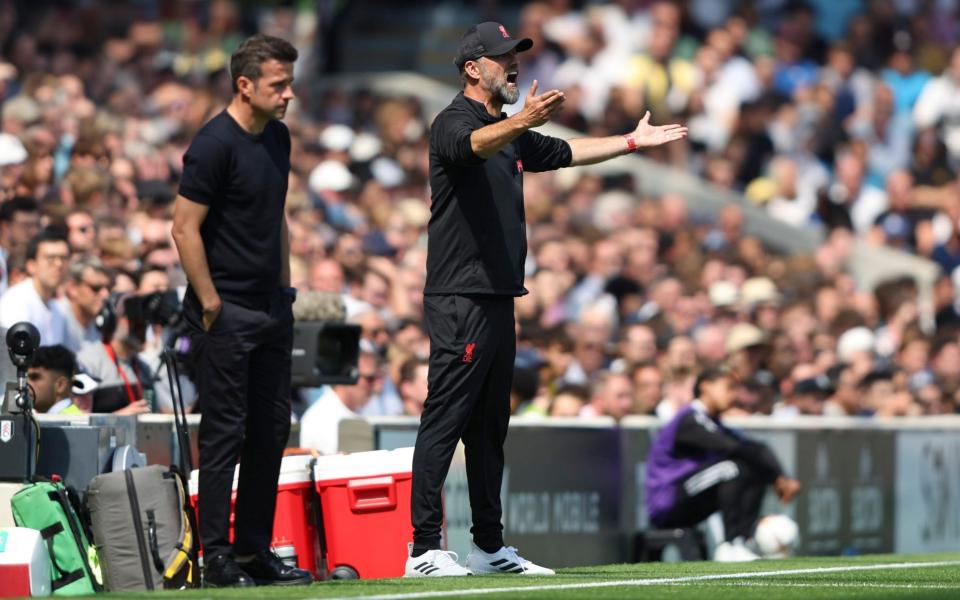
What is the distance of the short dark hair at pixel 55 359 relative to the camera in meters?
10.3

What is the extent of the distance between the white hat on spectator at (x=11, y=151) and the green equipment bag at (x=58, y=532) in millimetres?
5047

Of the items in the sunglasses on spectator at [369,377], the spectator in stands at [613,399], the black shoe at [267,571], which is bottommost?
the black shoe at [267,571]

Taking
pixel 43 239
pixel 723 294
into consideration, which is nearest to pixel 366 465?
pixel 43 239

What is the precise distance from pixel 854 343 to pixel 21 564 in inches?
427

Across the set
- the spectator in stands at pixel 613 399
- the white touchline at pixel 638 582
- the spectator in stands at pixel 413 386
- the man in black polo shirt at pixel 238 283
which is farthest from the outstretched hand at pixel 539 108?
the spectator in stands at pixel 613 399

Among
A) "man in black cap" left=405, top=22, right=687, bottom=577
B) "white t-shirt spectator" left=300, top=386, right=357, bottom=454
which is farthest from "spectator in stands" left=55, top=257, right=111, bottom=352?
"man in black cap" left=405, top=22, right=687, bottom=577

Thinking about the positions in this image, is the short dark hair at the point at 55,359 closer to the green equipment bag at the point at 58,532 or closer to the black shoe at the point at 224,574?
the green equipment bag at the point at 58,532

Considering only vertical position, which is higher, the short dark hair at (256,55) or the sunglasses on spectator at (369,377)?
the short dark hair at (256,55)

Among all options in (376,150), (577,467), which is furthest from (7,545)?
(376,150)

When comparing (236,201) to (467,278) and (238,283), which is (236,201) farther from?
(467,278)

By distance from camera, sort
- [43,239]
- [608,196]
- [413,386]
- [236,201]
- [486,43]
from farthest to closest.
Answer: [608,196] < [413,386] < [43,239] < [486,43] < [236,201]

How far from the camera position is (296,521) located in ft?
32.6

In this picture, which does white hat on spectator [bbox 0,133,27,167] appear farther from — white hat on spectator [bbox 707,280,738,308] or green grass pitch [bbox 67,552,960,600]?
white hat on spectator [bbox 707,280,738,308]

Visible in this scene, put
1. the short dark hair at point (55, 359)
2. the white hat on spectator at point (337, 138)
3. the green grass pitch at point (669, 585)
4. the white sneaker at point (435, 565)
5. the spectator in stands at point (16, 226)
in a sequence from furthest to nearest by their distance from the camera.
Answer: the white hat on spectator at point (337, 138) → the spectator in stands at point (16, 226) → the short dark hair at point (55, 359) → the white sneaker at point (435, 565) → the green grass pitch at point (669, 585)
